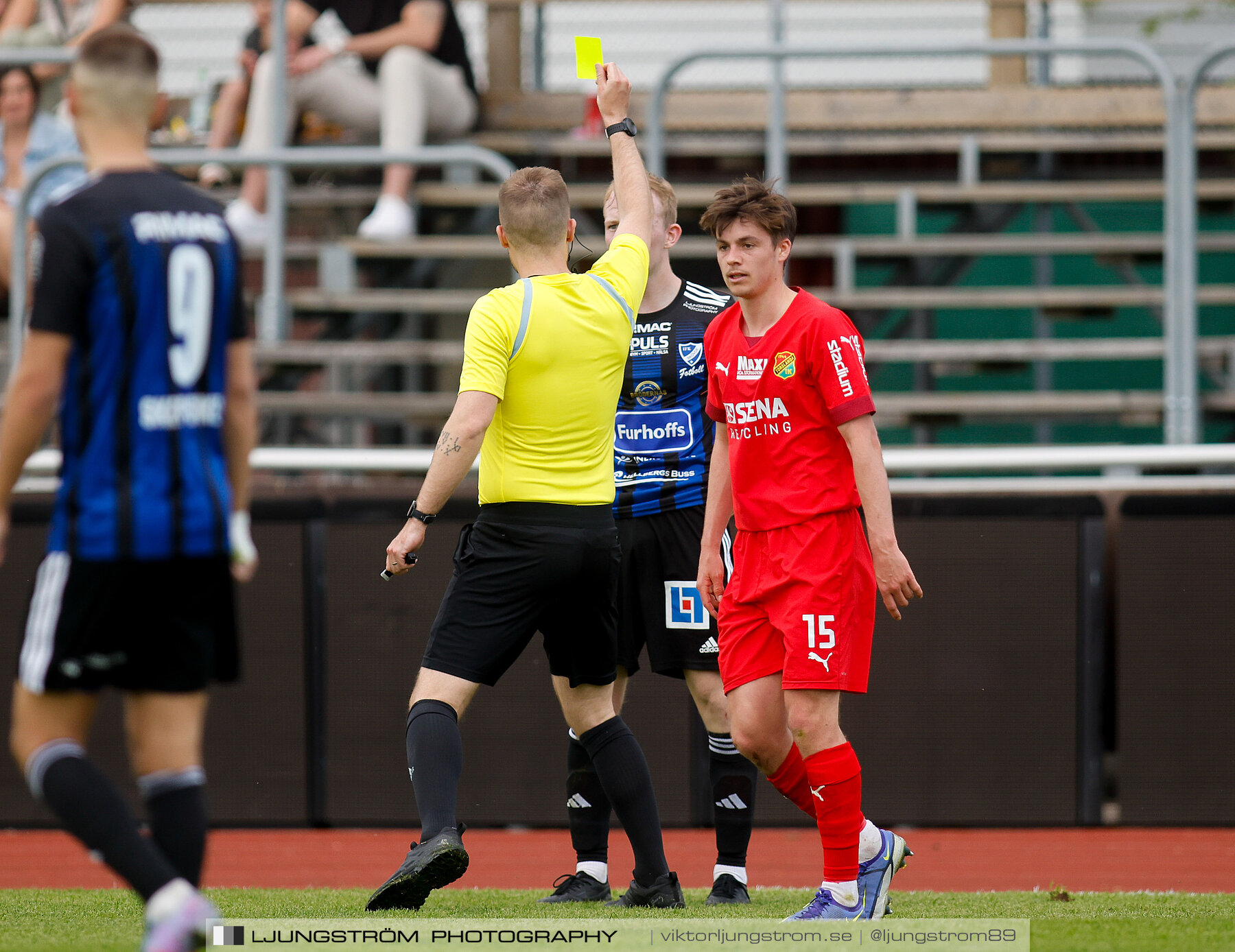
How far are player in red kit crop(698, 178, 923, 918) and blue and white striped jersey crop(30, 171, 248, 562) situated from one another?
1726 millimetres

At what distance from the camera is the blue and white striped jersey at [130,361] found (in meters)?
3.08

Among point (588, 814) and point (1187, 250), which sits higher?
point (1187, 250)

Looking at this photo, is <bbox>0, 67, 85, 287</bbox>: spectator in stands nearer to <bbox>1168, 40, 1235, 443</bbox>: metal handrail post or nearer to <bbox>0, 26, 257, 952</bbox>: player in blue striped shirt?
<bbox>1168, 40, 1235, 443</bbox>: metal handrail post

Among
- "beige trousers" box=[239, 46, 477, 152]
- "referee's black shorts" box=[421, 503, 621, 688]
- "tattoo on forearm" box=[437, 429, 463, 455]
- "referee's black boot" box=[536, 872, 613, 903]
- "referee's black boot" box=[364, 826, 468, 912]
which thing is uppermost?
"beige trousers" box=[239, 46, 477, 152]

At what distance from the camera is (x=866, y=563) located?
437 cm

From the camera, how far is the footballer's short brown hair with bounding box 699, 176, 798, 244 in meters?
4.45

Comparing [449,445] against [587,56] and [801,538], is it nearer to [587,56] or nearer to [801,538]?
[801,538]

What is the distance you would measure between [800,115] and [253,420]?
8.43 metres

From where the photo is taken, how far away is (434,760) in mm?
4188

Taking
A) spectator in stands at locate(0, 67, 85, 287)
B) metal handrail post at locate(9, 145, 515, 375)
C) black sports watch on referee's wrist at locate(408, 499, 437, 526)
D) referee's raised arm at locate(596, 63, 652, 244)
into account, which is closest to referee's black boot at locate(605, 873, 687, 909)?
black sports watch on referee's wrist at locate(408, 499, 437, 526)

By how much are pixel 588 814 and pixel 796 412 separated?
60.6 inches

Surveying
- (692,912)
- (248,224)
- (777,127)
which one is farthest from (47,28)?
(692,912)

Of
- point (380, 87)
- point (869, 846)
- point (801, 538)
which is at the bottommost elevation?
point (869, 846)

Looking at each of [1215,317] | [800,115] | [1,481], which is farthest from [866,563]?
[800,115]
